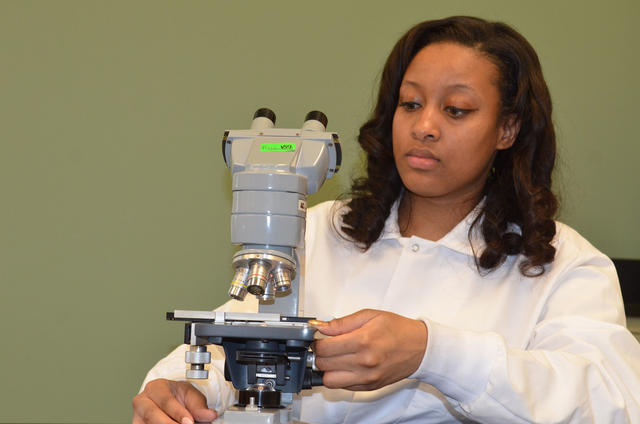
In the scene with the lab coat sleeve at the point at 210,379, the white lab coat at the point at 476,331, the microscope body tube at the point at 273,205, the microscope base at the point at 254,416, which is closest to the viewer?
the microscope base at the point at 254,416

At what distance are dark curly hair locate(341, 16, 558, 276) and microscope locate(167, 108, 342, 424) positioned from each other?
1.86ft

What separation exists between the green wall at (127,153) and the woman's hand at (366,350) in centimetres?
125

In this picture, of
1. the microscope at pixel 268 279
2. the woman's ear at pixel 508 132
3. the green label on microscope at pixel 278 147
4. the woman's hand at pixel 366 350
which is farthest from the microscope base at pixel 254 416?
the woman's ear at pixel 508 132

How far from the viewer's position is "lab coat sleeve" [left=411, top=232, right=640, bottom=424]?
3.99ft

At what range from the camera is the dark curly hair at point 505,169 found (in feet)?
5.43

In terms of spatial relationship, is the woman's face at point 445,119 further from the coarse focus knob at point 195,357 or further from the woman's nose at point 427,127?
the coarse focus knob at point 195,357

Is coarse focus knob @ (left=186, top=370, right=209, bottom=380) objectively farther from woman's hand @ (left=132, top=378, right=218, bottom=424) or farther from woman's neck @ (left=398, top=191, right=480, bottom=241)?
woman's neck @ (left=398, top=191, right=480, bottom=241)

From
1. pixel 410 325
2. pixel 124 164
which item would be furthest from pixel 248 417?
pixel 124 164

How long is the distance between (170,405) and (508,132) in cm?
102

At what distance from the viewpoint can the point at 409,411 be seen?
156cm

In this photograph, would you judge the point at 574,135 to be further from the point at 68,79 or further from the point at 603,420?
the point at 68,79

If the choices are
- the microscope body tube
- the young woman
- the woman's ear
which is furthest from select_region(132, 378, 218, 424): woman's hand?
the woman's ear

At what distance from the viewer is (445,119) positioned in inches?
63.3

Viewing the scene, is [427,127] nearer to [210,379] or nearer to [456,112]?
[456,112]
